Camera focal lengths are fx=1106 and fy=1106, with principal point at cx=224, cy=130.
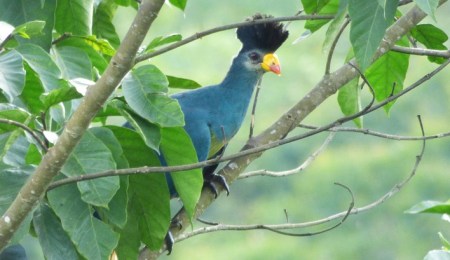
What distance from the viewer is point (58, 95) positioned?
1867 mm

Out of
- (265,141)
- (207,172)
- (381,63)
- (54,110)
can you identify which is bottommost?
(207,172)

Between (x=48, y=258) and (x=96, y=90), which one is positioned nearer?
(x=96, y=90)

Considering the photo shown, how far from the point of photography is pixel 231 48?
17422mm

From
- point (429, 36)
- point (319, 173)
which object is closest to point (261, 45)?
point (429, 36)

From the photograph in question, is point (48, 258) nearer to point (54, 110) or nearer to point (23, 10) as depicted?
point (54, 110)

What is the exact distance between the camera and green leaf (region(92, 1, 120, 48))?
108 inches

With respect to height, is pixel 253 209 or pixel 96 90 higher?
pixel 96 90

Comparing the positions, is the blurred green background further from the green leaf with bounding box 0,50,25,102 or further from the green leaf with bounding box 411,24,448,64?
the green leaf with bounding box 0,50,25,102

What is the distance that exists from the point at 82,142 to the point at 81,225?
0.52ft

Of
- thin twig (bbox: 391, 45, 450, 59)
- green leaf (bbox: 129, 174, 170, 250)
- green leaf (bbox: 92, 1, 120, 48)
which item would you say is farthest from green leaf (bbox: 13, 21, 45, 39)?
thin twig (bbox: 391, 45, 450, 59)

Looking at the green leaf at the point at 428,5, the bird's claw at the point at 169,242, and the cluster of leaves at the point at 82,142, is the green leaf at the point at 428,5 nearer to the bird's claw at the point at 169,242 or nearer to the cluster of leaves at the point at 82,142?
the cluster of leaves at the point at 82,142

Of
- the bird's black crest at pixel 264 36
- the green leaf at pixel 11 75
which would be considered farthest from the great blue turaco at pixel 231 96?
the green leaf at pixel 11 75

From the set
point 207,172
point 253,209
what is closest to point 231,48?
point 253,209

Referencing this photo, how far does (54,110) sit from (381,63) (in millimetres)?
997
